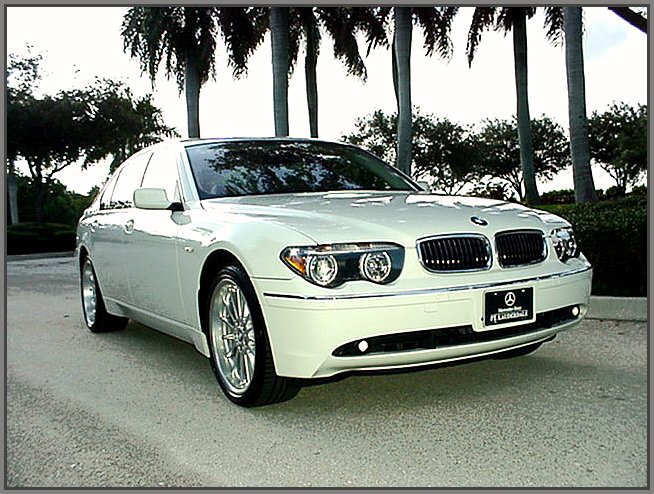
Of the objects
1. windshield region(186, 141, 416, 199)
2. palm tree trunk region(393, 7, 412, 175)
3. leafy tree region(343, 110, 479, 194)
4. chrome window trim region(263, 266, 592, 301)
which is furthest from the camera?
leafy tree region(343, 110, 479, 194)

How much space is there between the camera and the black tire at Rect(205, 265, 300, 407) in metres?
3.88

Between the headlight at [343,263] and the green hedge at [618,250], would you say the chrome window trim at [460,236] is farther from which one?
the green hedge at [618,250]

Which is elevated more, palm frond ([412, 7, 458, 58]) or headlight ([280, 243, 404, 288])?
palm frond ([412, 7, 458, 58])

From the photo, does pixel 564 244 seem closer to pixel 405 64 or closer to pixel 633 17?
pixel 633 17

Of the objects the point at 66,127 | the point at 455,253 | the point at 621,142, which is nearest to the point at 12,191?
the point at 66,127

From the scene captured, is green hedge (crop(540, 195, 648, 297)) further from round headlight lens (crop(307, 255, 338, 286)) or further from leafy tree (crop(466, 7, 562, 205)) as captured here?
leafy tree (crop(466, 7, 562, 205))

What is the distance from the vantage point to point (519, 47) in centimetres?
1922

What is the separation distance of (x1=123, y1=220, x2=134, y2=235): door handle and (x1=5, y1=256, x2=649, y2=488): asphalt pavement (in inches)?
37.8

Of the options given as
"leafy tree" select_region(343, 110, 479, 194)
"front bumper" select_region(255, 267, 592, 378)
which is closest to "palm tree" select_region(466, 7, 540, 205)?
"front bumper" select_region(255, 267, 592, 378)

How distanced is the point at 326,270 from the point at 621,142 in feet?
60.8

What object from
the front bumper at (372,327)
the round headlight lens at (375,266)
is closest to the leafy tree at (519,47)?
the front bumper at (372,327)

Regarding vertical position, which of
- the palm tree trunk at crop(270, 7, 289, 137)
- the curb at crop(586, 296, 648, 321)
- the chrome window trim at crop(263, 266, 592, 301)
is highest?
the palm tree trunk at crop(270, 7, 289, 137)

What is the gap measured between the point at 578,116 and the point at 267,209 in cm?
901

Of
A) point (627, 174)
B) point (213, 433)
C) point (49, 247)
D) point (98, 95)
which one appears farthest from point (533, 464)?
point (98, 95)
